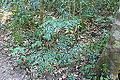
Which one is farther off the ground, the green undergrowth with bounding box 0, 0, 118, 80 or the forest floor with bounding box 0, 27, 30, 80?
the green undergrowth with bounding box 0, 0, 118, 80

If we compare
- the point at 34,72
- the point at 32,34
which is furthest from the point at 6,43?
the point at 34,72

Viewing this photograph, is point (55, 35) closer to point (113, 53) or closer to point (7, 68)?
point (7, 68)

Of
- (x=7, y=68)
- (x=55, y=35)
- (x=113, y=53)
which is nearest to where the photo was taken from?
(x=113, y=53)

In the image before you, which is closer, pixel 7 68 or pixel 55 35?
pixel 7 68

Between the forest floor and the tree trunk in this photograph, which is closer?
the tree trunk

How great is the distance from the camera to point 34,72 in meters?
3.26

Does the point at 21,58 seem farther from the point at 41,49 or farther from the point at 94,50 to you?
the point at 94,50

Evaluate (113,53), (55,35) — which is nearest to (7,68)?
(55,35)

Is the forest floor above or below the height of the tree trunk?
below

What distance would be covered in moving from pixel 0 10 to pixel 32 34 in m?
1.69

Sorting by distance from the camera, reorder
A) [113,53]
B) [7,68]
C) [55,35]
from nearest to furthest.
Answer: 1. [113,53]
2. [7,68]
3. [55,35]

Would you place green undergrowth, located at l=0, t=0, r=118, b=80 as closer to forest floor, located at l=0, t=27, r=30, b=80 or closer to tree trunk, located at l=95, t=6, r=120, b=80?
forest floor, located at l=0, t=27, r=30, b=80

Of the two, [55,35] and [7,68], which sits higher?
[55,35]

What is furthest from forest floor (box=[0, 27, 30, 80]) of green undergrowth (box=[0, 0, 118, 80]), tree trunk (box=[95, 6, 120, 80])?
tree trunk (box=[95, 6, 120, 80])
